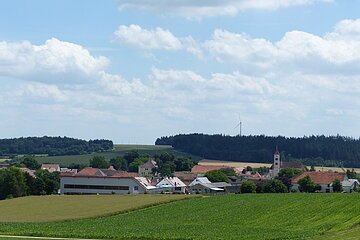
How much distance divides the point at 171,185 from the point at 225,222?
281 ft

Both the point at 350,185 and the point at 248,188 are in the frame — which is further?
the point at 350,185

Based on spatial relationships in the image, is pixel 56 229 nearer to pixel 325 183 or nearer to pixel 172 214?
pixel 172 214

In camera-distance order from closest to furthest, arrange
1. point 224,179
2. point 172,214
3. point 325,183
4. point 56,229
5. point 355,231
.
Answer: point 355,231, point 56,229, point 172,214, point 325,183, point 224,179

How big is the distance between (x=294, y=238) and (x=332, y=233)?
15.1ft

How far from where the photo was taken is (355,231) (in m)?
51.4

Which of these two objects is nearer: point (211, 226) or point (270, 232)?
point (270, 232)

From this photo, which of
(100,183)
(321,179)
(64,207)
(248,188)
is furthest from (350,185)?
(64,207)

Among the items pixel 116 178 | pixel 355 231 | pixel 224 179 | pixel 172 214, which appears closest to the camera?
pixel 355 231

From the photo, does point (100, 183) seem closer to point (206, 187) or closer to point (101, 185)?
point (101, 185)

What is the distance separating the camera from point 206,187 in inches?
5768

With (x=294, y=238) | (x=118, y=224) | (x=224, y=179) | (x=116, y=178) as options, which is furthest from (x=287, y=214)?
(x=224, y=179)

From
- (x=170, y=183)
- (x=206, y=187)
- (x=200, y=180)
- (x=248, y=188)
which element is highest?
(x=200, y=180)

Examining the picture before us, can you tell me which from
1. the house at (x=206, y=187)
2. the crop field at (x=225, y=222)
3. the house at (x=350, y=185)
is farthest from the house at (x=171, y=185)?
the crop field at (x=225, y=222)

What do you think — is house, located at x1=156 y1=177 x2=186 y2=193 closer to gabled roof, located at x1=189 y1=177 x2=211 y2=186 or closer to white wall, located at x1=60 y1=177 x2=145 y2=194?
gabled roof, located at x1=189 y1=177 x2=211 y2=186
